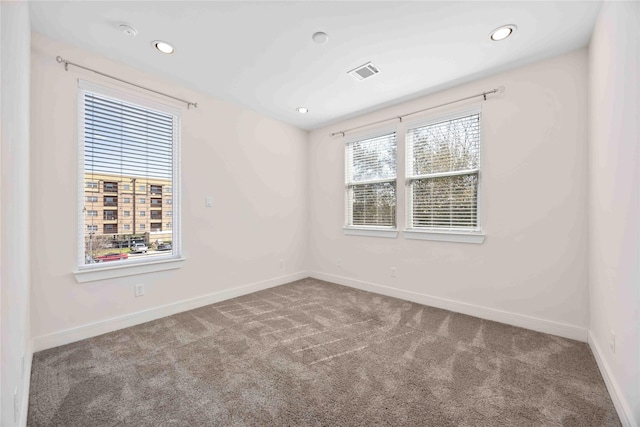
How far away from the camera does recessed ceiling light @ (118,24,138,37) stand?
2.14m

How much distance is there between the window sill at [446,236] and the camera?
2974mm

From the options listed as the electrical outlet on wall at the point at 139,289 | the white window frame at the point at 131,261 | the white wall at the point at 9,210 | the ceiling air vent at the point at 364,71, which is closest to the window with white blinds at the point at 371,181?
the ceiling air vent at the point at 364,71

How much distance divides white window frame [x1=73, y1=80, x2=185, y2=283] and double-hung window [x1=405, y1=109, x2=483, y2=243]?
284 centimetres

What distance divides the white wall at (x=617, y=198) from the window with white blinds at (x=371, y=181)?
78.6 inches

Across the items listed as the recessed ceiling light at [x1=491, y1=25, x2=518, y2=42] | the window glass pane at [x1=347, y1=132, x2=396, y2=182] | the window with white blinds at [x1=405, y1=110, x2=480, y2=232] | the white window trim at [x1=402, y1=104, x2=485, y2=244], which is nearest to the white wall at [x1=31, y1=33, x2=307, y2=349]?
the window glass pane at [x1=347, y1=132, x2=396, y2=182]

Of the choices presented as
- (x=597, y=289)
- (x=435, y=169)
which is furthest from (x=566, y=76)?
(x=597, y=289)

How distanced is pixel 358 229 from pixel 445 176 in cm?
143

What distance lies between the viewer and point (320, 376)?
1926 mm

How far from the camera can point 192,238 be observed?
10.7ft

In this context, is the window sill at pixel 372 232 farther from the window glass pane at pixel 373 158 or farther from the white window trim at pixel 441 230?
the window glass pane at pixel 373 158

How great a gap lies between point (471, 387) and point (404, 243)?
194 centimetres

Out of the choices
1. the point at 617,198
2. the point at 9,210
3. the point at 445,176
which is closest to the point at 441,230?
the point at 445,176

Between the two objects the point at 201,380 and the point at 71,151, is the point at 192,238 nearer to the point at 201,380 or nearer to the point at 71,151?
the point at 71,151

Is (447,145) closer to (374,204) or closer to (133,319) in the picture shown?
(374,204)
